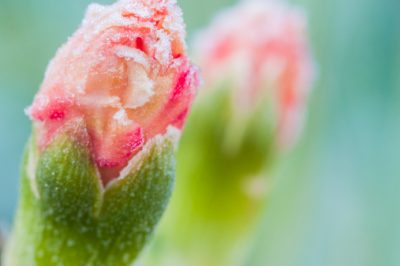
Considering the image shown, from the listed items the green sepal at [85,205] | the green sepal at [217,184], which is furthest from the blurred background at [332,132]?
the green sepal at [85,205]

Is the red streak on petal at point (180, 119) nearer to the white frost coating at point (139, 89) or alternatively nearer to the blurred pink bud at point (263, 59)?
the white frost coating at point (139, 89)

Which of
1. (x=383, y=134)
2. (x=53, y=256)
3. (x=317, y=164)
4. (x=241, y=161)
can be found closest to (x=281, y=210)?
(x=317, y=164)

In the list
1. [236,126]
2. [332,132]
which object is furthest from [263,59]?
[332,132]

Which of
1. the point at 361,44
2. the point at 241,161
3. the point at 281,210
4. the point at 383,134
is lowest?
the point at 241,161

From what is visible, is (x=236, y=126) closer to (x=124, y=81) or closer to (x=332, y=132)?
(x=124, y=81)

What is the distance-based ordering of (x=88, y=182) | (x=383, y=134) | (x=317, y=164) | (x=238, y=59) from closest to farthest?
(x=88, y=182)
(x=238, y=59)
(x=317, y=164)
(x=383, y=134)

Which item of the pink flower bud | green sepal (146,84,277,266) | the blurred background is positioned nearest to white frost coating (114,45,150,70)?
the pink flower bud

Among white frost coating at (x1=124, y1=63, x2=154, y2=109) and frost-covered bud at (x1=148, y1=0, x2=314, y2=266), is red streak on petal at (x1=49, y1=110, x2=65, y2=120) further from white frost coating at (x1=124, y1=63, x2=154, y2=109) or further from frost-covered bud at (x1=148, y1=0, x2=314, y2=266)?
frost-covered bud at (x1=148, y1=0, x2=314, y2=266)

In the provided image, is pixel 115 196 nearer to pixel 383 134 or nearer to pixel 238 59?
pixel 238 59

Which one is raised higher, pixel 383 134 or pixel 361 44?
pixel 361 44
